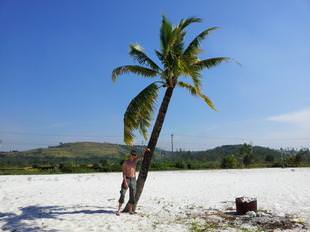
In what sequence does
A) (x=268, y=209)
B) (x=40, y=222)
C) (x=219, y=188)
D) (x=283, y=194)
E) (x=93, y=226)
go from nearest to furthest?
(x=93, y=226)
(x=40, y=222)
(x=268, y=209)
(x=283, y=194)
(x=219, y=188)

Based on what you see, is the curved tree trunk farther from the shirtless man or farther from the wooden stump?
the wooden stump

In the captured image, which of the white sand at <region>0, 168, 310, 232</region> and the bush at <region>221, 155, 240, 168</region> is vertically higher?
the bush at <region>221, 155, 240, 168</region>

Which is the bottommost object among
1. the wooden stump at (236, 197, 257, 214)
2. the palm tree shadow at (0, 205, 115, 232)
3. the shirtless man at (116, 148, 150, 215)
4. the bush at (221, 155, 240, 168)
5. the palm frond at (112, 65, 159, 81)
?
the palm tree shadow at (0, 205, 115, 232)

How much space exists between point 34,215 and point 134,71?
504 centimetres

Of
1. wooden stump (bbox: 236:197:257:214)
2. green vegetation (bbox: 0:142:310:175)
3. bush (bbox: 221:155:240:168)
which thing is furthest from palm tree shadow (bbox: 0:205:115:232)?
bush (bbox: 221:155:240:168)

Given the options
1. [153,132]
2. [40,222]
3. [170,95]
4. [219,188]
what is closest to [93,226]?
[40,222]

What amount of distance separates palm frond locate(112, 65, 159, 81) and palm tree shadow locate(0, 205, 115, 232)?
4004 millimetres

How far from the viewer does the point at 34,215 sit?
37.4ft

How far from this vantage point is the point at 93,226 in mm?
9734

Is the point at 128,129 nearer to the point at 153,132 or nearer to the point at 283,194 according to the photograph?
the point at 153,132

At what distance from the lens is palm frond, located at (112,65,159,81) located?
12.2 meters

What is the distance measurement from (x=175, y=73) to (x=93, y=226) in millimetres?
4828

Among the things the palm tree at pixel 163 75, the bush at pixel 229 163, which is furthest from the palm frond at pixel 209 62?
the bush at pixel 229 163

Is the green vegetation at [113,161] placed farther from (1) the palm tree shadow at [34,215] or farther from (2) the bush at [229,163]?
(1) the palm tree shadow at [34,215]
